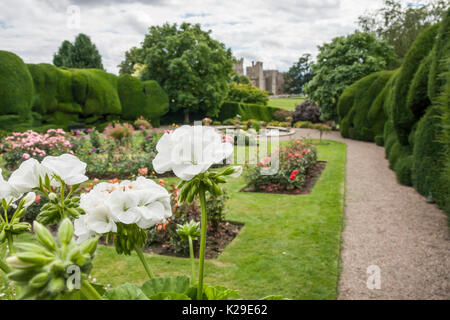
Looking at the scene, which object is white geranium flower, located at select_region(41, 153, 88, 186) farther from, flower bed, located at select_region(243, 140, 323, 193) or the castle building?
the castle building

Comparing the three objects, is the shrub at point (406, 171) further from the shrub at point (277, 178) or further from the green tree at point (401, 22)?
the green tree at point (401, 22)

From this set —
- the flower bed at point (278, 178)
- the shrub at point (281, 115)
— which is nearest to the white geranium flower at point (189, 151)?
the flower bed at point (278, 178)

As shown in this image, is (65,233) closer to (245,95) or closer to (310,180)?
(310,180)

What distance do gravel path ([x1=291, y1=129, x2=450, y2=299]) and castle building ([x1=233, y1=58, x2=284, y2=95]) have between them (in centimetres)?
5754

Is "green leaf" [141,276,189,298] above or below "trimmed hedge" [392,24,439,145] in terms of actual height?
below

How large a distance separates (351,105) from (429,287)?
14.8 m

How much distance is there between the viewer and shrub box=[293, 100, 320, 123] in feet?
86.0

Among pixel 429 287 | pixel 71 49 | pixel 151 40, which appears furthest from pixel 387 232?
pixel 71 49

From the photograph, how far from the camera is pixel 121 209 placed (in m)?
0.64

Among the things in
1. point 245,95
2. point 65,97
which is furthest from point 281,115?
point 65,97

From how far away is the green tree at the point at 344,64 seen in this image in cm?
2045

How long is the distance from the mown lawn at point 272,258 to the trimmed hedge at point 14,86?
41.5ft

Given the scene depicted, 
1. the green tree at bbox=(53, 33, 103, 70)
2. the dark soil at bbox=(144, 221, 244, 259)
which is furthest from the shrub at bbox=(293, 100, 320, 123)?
the dark soil at bbox=(144, 221, 244, 259)

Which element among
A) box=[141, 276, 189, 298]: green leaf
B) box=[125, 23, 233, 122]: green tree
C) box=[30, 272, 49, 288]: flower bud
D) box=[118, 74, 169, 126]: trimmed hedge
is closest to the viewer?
box=[30, 272, 49, 288]: flower bud
